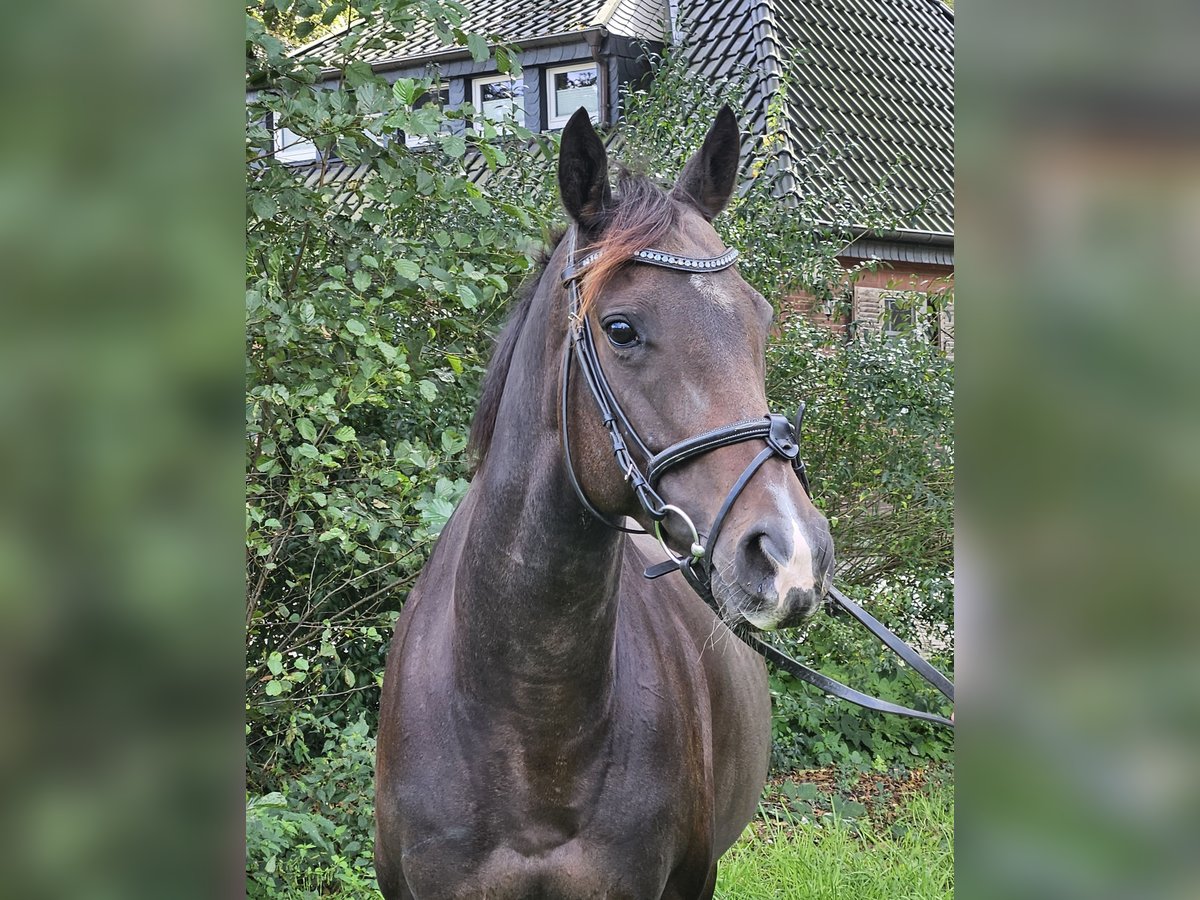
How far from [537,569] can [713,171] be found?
0.99 metres

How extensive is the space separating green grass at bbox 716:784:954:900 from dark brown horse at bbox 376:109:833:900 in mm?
2197

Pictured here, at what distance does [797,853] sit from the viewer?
5191 millimetres

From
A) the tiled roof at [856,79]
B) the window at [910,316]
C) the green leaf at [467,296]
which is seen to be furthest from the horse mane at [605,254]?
the tiled roof at [856,79]

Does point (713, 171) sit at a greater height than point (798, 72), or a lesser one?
greater

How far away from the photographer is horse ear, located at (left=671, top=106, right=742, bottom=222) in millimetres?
2496

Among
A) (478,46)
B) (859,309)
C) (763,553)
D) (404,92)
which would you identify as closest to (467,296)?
(404,92)

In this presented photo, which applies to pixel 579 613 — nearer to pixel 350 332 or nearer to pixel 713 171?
pixel 713 171

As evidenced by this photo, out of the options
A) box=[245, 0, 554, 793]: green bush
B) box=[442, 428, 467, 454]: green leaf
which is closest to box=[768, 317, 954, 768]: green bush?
box=[245, 0, 554, 793]: green bush

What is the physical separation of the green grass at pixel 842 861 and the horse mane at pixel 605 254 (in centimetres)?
291

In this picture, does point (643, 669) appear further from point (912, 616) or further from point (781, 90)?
point (912, 616)

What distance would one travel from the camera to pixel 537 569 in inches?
91.2

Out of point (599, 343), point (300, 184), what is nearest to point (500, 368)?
point (599, 343)
